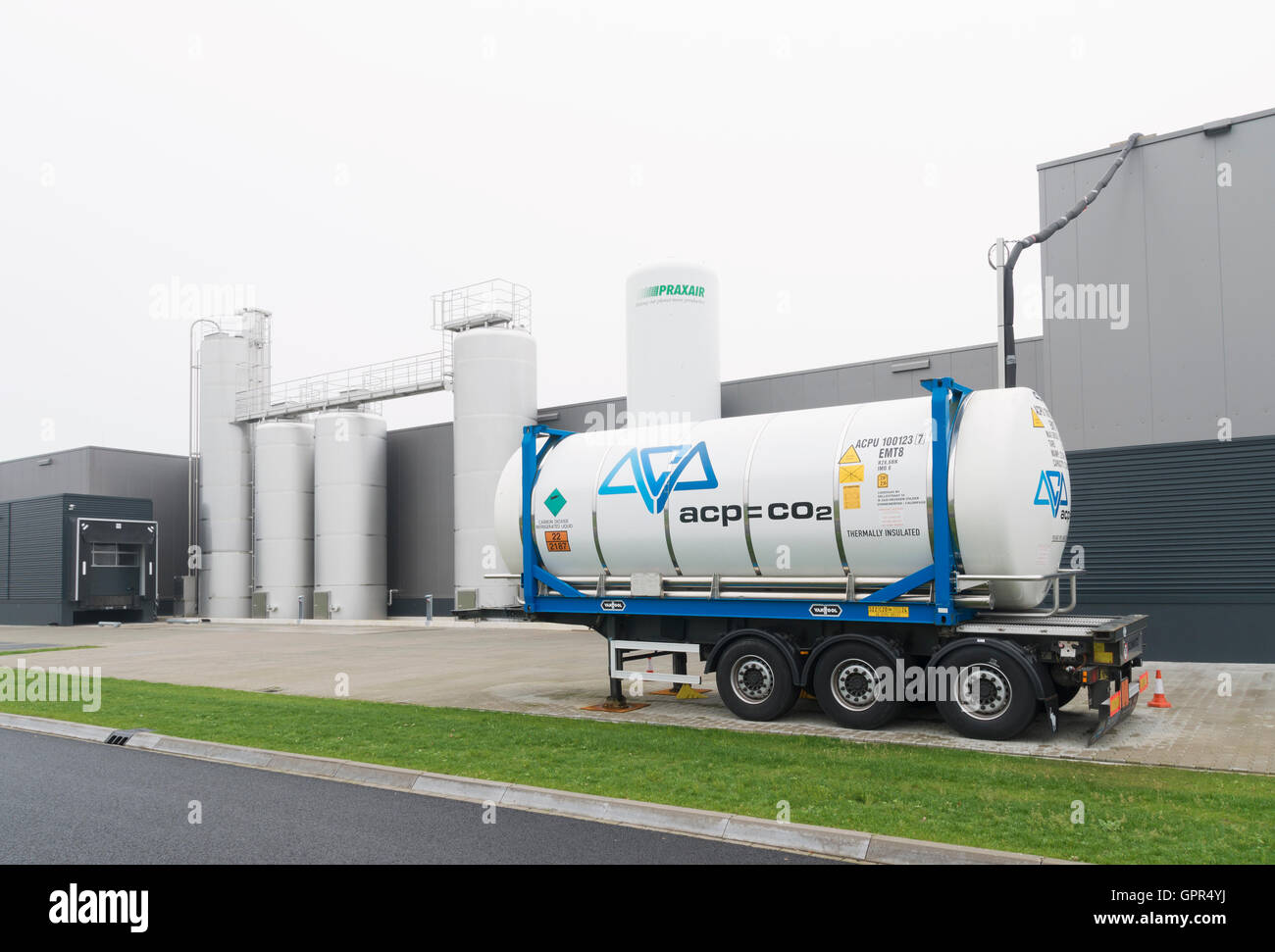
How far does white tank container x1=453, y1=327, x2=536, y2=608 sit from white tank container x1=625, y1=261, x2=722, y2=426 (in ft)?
28.2

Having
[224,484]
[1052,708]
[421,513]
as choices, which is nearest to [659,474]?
[1052,708]

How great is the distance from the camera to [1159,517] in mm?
16266

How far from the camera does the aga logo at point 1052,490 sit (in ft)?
32.8

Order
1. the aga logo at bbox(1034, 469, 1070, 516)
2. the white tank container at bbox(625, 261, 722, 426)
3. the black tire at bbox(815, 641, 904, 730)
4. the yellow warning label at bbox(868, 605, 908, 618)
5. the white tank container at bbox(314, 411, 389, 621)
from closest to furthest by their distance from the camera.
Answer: the aga logo at bbox(1034, 469, 1070, 516)
the yellow warning label at bbox(868, 605, 908, 618)
the black tire at bbox(815, 641, 904, 730)
the white tank container at bbox(625, 261, 722, 426)
the white tank container at bbox(314, 411, 389, 621)

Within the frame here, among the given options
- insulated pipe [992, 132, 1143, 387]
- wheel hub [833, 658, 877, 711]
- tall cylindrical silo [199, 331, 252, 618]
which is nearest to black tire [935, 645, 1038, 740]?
wheel hub [833, 658, 877, 711]

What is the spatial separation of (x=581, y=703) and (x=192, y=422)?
33.6 meters

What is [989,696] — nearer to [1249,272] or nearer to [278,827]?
[278,827]

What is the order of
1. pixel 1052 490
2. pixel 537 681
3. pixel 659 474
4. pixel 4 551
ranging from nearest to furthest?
pixel 1052 490, pixel 659 474, pixel 537 681, pixel 4 551

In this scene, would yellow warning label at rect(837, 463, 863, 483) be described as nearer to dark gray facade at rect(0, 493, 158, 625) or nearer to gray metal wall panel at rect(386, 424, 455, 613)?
gray metal wall panel at rect(386, 424, 455, 613)

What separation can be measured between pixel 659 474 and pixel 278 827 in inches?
243

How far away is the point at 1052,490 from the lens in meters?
10.3

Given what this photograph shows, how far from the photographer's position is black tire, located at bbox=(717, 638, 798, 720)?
11.0 metres
